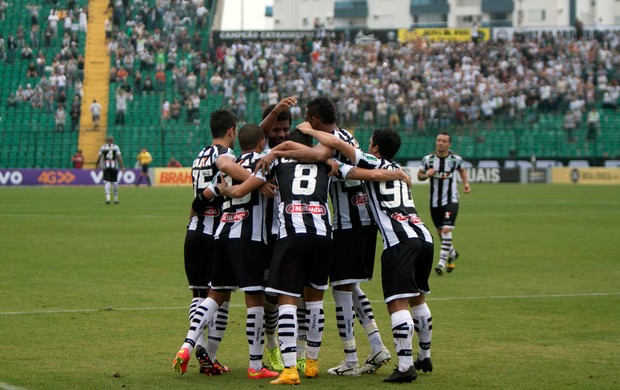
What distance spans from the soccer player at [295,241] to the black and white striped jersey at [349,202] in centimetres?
47

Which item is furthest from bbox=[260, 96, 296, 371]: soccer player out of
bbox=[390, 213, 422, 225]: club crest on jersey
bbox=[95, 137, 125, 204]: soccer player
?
bbox=[95, 137, 125, 204]: soccer player

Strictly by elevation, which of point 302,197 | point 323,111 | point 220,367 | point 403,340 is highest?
point 323,111

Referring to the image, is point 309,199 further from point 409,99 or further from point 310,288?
point 409,99

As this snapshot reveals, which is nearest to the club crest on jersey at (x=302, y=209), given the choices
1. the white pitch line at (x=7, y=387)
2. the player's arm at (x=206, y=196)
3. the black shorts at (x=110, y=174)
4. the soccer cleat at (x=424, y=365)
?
the player's arm at (x=206, y=196)

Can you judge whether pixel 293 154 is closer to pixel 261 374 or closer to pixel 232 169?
pixel 232 169

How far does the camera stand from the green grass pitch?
9641mm

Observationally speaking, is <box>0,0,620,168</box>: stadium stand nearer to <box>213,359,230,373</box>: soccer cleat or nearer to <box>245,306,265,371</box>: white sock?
<box>213,359,230,373</box>: soccer cleat

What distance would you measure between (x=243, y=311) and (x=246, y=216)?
4.47 metres

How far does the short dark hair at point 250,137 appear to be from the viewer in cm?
992

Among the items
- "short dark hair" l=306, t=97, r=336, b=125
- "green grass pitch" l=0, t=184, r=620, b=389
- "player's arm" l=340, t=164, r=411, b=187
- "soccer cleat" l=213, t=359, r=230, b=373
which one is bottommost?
"green grass pitch" l=0, t=184, r=620, b=389

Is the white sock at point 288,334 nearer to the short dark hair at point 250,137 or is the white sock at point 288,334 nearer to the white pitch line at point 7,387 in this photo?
the short dark hair at point 250,137

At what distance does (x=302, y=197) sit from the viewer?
9438 millimetres

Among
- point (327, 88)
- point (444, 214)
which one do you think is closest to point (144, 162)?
point (327, 88)

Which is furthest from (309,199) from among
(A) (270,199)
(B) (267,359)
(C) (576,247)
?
(C) (576,247)
